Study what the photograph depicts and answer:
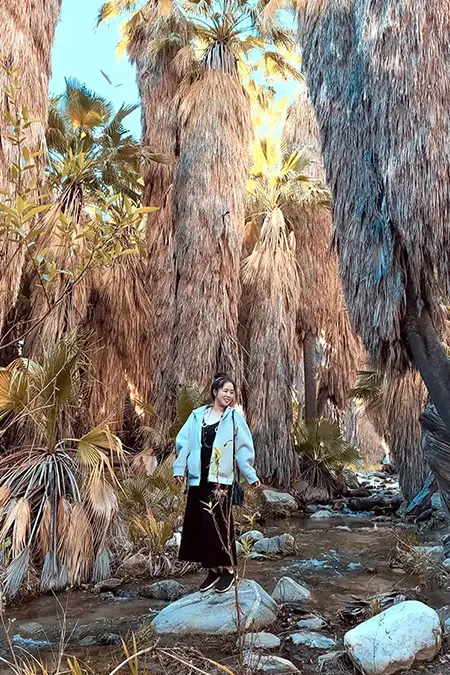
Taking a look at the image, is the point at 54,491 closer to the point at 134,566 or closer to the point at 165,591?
the point at 134,566

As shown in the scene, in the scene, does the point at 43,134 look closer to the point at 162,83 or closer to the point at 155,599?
the point at 155,599

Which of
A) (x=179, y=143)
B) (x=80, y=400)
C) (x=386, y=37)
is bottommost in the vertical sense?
(x=80, y=400)

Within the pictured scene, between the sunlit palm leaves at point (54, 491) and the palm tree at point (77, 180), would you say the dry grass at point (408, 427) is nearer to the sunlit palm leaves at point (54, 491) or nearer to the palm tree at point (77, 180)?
the palm tree at point (77, 180)

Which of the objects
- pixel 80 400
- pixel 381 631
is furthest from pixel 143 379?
pixel 381 631

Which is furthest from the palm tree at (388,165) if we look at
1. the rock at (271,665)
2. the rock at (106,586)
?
the rock at (106,586)

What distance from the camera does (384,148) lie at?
20.2 feet

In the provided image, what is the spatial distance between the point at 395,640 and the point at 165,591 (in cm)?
255

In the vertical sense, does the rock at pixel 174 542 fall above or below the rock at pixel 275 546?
above

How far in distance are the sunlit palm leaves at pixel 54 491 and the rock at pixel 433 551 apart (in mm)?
3362

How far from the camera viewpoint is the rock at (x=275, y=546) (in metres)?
7.48

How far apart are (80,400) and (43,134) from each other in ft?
10.8

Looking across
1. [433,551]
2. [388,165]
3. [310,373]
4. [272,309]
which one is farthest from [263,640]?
[310,373]

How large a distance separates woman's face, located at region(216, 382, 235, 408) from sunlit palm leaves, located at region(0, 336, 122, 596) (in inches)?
64.2

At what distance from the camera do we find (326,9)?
725 cm
